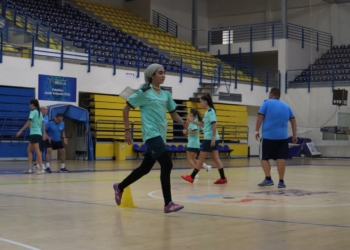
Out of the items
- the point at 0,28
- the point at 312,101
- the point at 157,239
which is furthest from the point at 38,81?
the point at 157,239

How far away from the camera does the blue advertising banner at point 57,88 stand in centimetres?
2345

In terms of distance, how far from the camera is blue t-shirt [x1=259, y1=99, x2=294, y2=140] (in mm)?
11148

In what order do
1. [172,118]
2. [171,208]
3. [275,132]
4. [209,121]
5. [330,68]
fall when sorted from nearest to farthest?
1. [171,208]
2. [172,118]
3. [275,132]
4. [209,121]
5. [330,68]

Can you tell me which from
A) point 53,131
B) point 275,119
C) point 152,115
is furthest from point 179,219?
point 53,131


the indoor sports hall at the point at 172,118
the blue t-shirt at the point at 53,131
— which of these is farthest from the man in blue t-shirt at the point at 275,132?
A: the blue t-shirt at the point at 53,131

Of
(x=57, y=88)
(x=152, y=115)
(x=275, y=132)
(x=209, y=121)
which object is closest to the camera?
(x=152, y=115)

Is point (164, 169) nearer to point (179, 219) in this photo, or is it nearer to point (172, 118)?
point (179, 219)

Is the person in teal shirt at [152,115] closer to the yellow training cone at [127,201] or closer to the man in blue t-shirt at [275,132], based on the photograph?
the yellow training cone at [127,201]

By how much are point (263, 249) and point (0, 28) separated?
1884 cm

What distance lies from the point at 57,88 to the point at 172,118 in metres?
16.4

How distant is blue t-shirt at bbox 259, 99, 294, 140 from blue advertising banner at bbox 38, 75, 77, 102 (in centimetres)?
1377

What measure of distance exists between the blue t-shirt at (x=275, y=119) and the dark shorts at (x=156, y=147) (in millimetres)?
4162

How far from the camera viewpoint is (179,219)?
6.68 meters

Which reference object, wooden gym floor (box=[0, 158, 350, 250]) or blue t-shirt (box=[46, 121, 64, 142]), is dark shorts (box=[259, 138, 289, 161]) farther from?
blue t-shirt (box=[46, 121, 64, 142])
